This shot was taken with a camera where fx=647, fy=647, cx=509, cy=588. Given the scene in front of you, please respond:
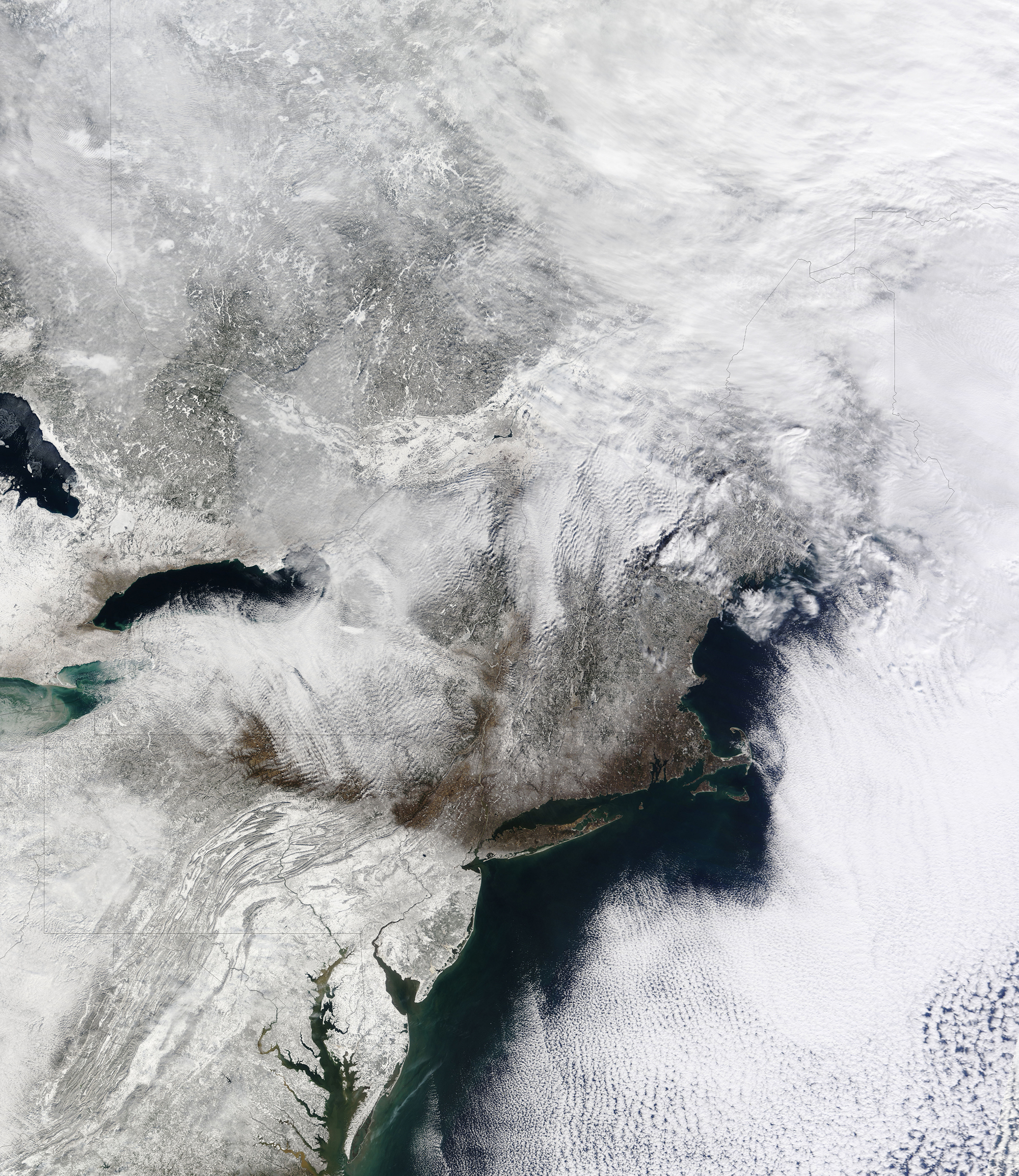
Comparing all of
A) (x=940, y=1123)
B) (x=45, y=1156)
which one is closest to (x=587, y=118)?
(x=940, y=1123)

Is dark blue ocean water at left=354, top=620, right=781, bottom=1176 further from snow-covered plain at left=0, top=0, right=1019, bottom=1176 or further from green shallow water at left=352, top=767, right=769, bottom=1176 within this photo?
snow-covered plain at left=0, top=0, right=1019, bottom=1176

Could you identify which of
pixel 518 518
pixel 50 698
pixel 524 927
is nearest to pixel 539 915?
pixel 524 927

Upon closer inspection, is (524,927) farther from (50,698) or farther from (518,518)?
(50,698)

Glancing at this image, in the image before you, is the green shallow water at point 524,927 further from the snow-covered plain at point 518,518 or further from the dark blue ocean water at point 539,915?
the snow-covered plain at point 518,518

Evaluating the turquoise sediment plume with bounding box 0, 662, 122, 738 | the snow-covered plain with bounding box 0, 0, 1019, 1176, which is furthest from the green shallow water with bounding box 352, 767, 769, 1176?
the turquoise sediment plume with bounding box 0, 662, 122, 738

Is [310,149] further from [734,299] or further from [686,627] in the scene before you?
[686,627]

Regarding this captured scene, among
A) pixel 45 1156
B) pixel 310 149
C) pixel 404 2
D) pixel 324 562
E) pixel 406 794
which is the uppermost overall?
pixel 404 2

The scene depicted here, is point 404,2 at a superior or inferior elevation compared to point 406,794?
superior
